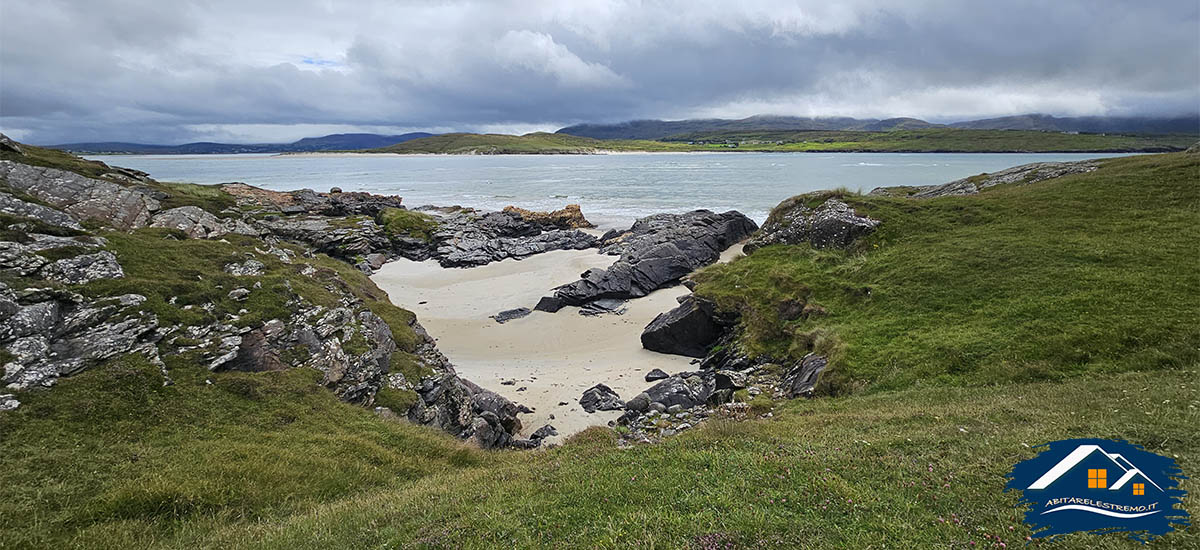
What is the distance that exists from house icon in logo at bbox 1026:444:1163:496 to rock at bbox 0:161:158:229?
111 feet

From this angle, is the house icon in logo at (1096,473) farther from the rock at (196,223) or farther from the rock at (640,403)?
the rock at (196,223)

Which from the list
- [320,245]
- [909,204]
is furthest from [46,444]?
[320,245]

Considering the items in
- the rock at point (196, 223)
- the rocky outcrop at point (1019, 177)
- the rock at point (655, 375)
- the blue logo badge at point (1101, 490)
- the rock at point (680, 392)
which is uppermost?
the rocky outcrop at point (1019, 177)

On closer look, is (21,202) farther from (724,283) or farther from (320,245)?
(320,245)

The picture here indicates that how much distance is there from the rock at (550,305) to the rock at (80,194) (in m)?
22.9

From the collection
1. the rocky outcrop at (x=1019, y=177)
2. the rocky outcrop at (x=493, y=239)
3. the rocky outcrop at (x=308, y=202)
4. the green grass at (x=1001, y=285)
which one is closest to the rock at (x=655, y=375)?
the green grass at (x=1001, y=285)

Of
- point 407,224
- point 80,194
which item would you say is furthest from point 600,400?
point 407,224

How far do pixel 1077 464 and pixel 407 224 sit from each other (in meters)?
65.5

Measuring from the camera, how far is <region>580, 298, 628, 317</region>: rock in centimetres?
3631

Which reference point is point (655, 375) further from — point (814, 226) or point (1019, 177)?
point (1019, 177)

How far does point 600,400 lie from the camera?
23.0m

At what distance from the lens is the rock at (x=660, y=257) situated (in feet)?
126

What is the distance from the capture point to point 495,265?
54.1 metres

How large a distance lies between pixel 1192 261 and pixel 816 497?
23896mm
